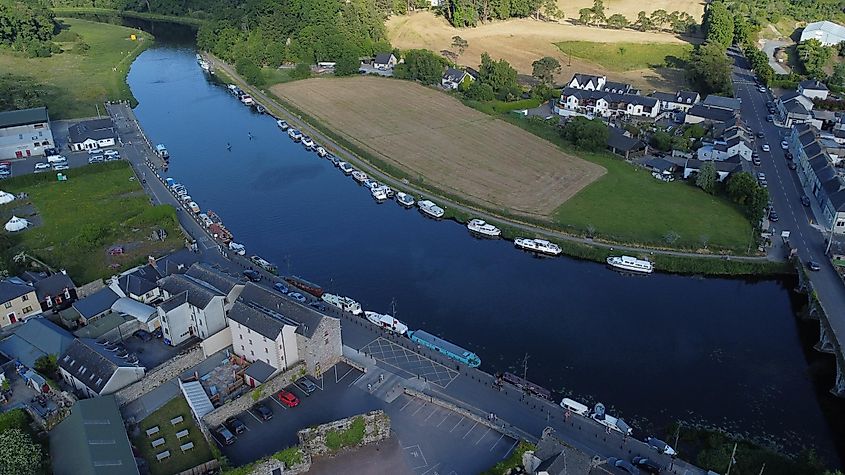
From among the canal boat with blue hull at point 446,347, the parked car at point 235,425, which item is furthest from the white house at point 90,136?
the parked car at point 235,425

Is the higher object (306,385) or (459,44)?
(459,44)

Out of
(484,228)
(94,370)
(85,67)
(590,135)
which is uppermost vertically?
(85,67)

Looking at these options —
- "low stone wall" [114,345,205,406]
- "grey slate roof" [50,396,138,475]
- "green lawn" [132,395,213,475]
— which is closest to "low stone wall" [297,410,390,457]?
"green lawn" [132,395,213,475]

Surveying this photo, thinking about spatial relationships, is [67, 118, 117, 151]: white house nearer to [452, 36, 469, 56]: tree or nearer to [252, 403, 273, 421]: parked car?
[252, 403, 273, 421]: parked car

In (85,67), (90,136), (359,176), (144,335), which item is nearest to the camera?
(144,335)

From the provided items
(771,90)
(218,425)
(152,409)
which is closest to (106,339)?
(152,409)

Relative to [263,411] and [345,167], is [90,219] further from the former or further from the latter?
[263,411]

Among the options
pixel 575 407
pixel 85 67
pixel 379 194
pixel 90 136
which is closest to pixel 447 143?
pixel 379 194
